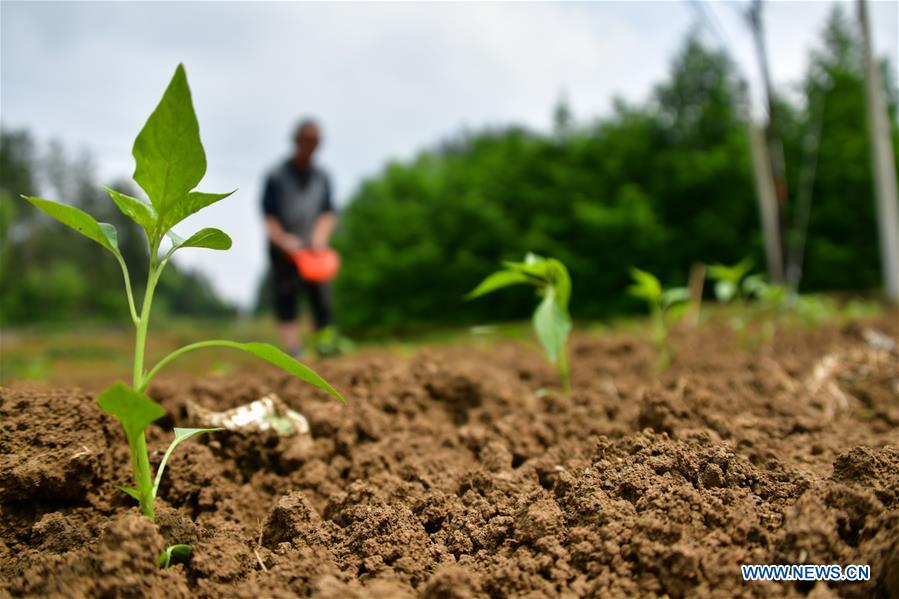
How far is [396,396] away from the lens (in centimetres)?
148

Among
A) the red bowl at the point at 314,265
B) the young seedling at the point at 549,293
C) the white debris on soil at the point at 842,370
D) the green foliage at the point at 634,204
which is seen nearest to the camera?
the young seedling at the point at 549,293

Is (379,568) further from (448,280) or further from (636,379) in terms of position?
(448,280)

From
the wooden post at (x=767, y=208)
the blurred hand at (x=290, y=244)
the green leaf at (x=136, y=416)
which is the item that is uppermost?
the wooden post at (x=767, y=208)

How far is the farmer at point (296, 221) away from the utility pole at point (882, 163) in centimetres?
627

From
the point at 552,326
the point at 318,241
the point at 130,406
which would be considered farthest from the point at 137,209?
the point at 318,241

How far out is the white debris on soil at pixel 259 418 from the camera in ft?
3.76

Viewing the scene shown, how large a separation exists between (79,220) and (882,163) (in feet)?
26.6

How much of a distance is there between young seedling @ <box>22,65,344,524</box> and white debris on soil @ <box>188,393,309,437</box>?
11.7 inches

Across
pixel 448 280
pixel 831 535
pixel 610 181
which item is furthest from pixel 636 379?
pixel 448 280

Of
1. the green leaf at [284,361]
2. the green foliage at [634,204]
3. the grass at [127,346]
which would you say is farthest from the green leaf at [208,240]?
the green foliage at [634,204]

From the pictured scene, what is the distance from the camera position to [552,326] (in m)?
1.48

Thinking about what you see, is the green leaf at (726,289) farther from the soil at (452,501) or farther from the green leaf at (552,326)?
the green leaf at (552,326)

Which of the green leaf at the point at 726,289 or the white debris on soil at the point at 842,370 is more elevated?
the green leaf at the point at 726,289

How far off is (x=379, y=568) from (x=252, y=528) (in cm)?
27
